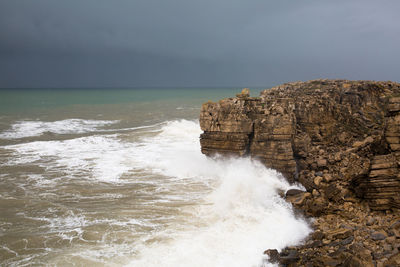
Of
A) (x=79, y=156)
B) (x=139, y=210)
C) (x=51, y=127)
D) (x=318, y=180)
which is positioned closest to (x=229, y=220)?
(x=139, y=210)

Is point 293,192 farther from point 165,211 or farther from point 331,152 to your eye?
point 165,211

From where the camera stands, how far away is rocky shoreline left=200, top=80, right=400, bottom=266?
8.27m

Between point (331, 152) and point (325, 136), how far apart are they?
1.16 metres

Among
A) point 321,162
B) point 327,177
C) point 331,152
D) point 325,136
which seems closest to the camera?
point 327,177

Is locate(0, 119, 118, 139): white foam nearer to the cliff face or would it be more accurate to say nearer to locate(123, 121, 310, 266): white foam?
locate(123, 121, 310, 266): white foam

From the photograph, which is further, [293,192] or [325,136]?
[325,136]

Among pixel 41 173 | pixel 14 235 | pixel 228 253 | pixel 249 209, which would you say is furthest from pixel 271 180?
pixel 41 173

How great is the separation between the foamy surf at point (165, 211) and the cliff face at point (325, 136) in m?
1.02

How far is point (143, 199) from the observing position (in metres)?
12.0

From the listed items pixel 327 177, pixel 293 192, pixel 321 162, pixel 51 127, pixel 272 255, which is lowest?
pixel 272 255

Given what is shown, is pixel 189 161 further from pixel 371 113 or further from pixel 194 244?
pixel 371 113

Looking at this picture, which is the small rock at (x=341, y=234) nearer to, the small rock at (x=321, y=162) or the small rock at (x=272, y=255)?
the small rock at (x=272, y=255)

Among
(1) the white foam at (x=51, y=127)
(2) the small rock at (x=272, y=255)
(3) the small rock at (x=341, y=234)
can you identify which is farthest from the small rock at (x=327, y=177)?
(1) the white foam at (x=51, y=127)

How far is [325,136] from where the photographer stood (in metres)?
13.4
